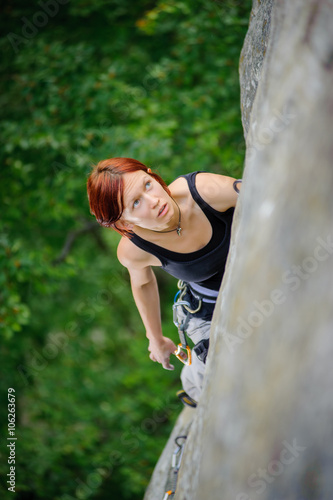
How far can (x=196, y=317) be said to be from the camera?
2.28m

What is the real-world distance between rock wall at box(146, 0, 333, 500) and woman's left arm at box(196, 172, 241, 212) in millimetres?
586

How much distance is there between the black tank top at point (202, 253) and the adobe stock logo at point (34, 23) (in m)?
3.35

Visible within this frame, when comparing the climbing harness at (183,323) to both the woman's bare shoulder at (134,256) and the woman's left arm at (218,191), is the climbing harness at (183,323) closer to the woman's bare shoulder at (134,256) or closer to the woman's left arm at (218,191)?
the woman's bare shoulder at (134,256)

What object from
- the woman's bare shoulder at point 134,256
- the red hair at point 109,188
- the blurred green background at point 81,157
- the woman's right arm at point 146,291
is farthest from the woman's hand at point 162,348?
the blurred green background at point 81,157

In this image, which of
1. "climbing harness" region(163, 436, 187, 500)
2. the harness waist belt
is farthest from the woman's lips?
"climbing harness" region(163, 436, 187, 500)

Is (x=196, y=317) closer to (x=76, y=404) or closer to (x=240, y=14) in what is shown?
(x=240, y=14)

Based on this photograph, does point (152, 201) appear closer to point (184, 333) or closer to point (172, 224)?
point (172, 224)

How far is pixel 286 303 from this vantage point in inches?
48.1

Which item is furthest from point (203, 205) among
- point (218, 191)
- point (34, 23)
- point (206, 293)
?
point (34, 23)

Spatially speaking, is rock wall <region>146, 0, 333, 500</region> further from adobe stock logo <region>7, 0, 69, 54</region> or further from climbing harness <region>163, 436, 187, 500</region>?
adobe stock logo <region>7, 0, 69, 54</region>

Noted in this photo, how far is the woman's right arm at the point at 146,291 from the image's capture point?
7.04 feet

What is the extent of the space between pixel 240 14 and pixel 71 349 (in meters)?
4.67

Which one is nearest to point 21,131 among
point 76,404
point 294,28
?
point 294,28

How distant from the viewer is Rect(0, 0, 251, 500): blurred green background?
157 inches
